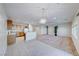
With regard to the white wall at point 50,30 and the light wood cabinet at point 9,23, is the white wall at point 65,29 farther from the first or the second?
the light wood cabinet at point 9,23

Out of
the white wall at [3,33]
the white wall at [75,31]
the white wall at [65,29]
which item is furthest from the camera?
the white wall at [65,29]

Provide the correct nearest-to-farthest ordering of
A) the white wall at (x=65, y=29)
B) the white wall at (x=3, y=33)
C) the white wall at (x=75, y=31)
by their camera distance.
A: the white wall at (x=3, y=33)
the white wall at (x=75, y=31)
the white wall at (x=65, y=29)

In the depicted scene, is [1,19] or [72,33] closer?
[1,19]

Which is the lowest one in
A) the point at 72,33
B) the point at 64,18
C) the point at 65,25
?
the point at 72,33

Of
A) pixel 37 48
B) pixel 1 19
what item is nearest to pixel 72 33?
pixel 37 48

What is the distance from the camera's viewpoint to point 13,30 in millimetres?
1558

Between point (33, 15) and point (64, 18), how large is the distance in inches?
23.3

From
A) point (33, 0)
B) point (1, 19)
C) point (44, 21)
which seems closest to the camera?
point (33, 0)

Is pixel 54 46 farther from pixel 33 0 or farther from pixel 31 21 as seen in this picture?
pixel 33 0

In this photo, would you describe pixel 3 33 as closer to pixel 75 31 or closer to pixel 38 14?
pixel 38 14

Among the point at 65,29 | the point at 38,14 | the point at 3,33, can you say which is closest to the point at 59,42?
the point at 65,29

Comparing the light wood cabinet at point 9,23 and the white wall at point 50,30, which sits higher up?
the light wood cabinet at point 9,23

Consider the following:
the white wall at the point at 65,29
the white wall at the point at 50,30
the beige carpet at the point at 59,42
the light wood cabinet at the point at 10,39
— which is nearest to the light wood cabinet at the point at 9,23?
the light wood cabinet at the point at 10,39

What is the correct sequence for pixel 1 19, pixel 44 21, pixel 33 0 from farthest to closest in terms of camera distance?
pixel 44 21 → pixel 1 19 → pixel 33 0
